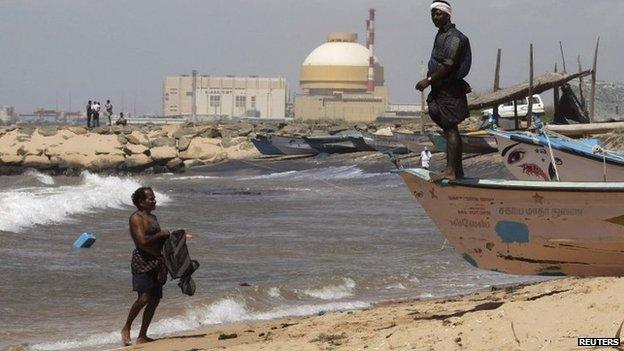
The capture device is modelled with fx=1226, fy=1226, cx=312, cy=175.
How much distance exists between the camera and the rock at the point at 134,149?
54.8 m

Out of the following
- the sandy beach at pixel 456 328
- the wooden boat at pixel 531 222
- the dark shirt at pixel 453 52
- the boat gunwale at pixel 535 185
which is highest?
the dark shirt at pixel 453 52

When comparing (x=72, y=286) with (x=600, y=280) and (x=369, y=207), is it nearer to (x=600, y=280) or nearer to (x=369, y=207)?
(x=600, y=280)

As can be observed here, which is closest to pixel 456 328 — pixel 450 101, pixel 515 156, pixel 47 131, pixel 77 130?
Answer: pixel 450 101

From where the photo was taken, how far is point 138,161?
Answer: 54531 millimetres

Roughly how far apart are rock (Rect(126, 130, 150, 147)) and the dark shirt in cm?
4800

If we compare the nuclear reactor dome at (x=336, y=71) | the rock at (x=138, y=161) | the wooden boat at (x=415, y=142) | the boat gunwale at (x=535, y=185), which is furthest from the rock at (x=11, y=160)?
the nuclear reactor dome at (x=336, y=71)

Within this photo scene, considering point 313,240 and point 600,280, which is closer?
point 600,280

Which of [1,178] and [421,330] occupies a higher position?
[421,330]

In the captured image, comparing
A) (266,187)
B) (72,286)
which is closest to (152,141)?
(266,187)

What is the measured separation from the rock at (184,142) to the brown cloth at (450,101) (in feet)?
165

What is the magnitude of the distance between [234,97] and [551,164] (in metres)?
129

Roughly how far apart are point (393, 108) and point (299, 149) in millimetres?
71212

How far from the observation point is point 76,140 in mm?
56188

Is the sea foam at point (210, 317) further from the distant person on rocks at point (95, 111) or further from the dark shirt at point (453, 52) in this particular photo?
the distant person on rocks at point (95, 111)
